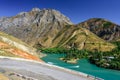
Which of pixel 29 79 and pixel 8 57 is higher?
pixel 8 57

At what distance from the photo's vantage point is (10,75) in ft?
150

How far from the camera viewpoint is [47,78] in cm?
4788

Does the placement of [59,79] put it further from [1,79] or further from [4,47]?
[4,47]

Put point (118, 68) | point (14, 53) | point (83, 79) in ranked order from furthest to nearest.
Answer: point (118, 68) → point (14, 53) → point (83, 79)

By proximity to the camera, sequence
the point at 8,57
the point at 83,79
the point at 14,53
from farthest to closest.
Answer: the point at 14,53 → the point at 8,57 → the point at 83,79

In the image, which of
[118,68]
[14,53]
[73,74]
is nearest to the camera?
Answer: [73,74]

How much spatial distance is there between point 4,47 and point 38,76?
34597mm

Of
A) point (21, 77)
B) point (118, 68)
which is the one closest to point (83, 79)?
point (21, 77)

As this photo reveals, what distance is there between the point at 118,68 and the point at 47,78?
115 meters

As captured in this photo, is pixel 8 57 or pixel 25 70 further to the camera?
pixel 8 57

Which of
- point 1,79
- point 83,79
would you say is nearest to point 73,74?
point 83,79

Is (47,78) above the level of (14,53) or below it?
below

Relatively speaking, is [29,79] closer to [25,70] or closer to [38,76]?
[38,76]

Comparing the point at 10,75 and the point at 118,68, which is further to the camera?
the point at 118,68
